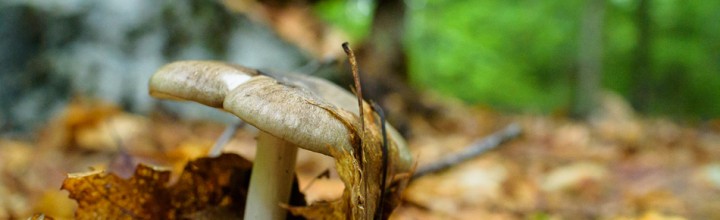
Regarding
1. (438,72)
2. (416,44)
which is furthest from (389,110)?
(438,72)

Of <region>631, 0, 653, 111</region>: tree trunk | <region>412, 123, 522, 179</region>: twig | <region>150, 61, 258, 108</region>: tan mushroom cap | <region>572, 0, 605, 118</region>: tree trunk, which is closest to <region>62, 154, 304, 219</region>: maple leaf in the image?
<region>150, 61, 258, 108</region>: tan mushroom cap

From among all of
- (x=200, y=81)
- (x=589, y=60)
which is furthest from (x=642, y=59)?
(x=200, y=81)

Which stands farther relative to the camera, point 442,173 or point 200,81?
point 442,173

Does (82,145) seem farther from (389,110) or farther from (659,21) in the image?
(659,21)

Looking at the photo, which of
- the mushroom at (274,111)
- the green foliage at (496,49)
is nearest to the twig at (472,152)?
the mushroom at (274,111)

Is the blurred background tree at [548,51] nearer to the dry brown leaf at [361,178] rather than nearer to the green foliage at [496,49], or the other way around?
the green foliage at [496,49]

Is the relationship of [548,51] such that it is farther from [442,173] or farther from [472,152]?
[472,152]
